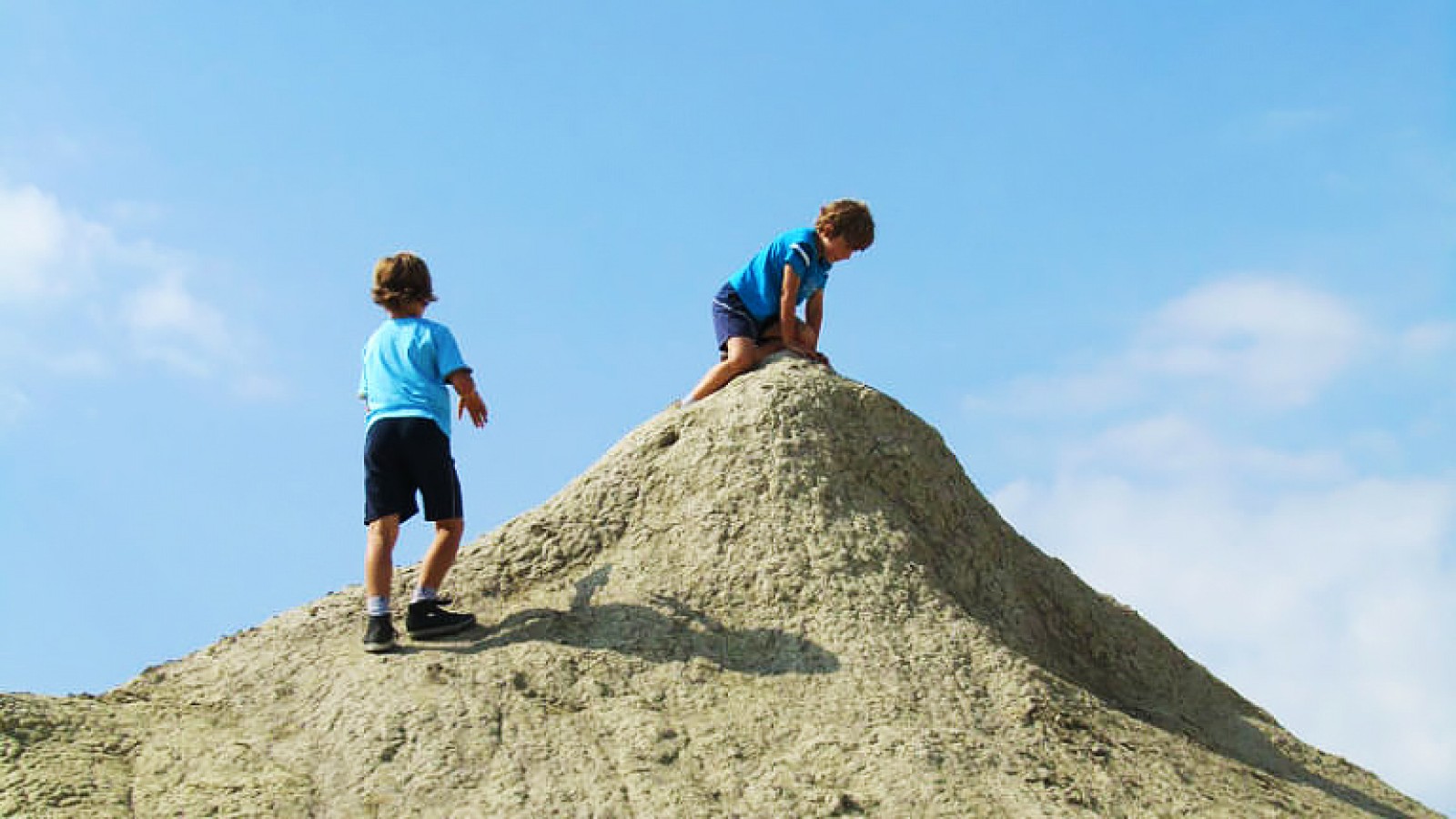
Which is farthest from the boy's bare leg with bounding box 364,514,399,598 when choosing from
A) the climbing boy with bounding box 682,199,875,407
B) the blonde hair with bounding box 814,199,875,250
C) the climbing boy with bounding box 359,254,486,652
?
the blonde hair with bounding box 814,199,875,250

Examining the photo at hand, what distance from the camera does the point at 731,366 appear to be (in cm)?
705

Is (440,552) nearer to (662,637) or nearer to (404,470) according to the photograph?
(404,470)

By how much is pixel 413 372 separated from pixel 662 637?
5.28 ft

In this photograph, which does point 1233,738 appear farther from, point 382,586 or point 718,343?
point 382,586

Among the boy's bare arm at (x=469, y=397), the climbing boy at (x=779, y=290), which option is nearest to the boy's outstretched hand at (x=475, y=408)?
the boy's bare arm at (x=469, y=397)

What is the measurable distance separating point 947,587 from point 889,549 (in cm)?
35

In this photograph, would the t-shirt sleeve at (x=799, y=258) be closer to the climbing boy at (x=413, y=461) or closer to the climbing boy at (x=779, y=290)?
the climbing boy at (x=779, y=290)

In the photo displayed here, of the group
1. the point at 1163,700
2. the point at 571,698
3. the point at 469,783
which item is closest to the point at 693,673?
the point at 571,698

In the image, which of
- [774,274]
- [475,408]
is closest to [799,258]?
[774,274]

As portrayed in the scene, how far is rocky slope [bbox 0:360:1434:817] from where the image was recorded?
5.29m

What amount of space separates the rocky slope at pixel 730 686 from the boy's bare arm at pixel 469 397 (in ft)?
2.70

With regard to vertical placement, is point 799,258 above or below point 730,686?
above

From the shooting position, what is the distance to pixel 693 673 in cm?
583

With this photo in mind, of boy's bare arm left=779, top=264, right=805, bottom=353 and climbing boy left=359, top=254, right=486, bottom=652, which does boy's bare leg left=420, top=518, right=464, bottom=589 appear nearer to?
climbing boy left=359, top=254, right=486, bottom=652
